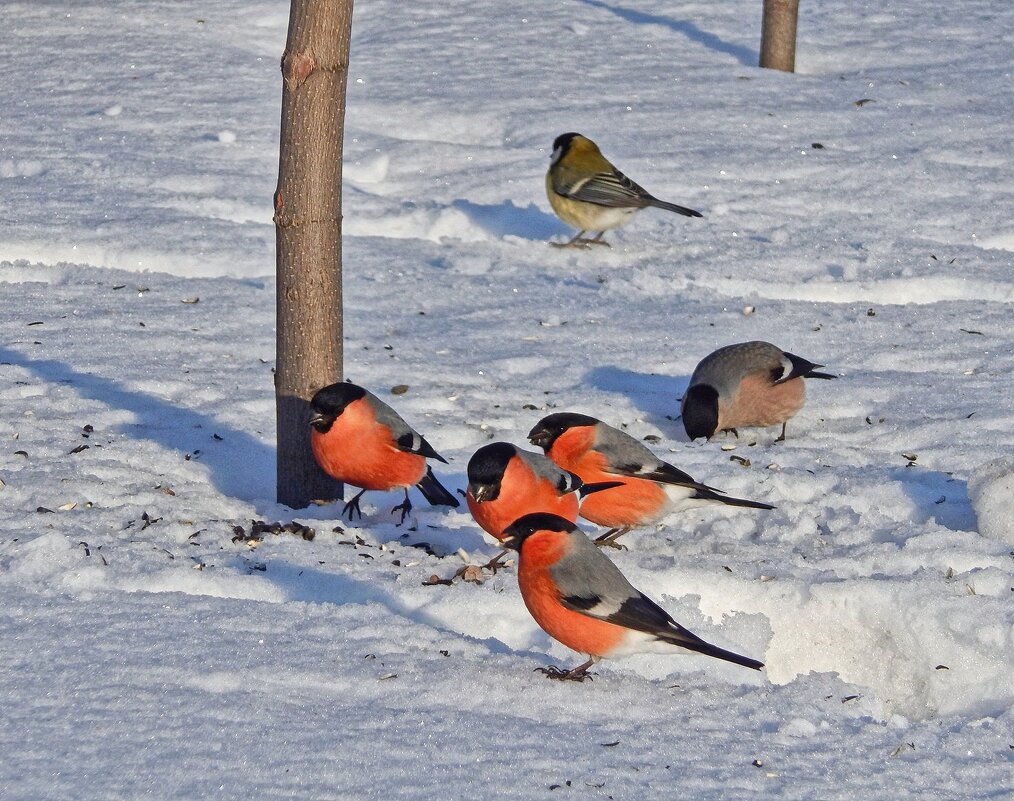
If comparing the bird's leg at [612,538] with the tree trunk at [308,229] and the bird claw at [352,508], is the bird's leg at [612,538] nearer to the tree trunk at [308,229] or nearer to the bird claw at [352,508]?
the bird claw at [352,508]

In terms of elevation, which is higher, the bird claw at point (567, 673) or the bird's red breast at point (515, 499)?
the bird's red breast at point (515, 499)

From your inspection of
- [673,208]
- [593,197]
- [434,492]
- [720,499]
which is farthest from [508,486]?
[673,208]

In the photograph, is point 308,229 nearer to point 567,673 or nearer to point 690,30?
point 567,673

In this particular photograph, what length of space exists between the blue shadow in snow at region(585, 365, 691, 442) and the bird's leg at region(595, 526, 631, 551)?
1150mm

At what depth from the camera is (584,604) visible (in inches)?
147

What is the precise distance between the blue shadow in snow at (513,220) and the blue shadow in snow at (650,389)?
2284 mm

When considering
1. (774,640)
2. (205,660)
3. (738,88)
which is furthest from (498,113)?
(205,660)

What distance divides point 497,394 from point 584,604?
2696 millimetres

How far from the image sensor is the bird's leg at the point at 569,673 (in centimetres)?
372

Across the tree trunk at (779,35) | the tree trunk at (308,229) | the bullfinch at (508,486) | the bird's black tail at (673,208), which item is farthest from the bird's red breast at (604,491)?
the tree trunk at (779,35)

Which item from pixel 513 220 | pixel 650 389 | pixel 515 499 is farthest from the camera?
pixel 513 220

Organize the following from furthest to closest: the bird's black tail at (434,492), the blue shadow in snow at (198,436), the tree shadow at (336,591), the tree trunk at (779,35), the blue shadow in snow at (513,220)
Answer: the tree trunk at (779,35) → the blue shadow in snow at (513,220) → the blue shadow in snow at (198,436) → the bird's black tail at (434,492) → the tree shadow at (336,591)

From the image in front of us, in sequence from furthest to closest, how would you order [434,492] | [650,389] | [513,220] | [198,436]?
1. [513,220]
2. [650,389]
3. [198,436]
4. [434,492]

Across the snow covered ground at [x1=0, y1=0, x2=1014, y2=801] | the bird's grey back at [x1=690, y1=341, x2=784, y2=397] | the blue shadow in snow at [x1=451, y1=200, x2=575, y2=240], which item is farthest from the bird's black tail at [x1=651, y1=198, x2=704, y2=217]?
the bird's grey back at [x1=690, y1=341, x2=784, y2=397]
